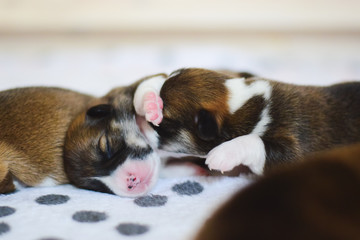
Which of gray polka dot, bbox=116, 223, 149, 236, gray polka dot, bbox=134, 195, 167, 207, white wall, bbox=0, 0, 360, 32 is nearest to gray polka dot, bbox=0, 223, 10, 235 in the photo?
gray polka dot, bbox=116, 223, 149, 236

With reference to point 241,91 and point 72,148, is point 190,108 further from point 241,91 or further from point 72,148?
point 72,148

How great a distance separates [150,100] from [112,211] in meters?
0.50

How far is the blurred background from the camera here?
3.54m

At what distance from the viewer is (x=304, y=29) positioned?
3.71 m

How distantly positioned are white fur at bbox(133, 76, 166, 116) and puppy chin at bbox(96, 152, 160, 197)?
244 millimetres

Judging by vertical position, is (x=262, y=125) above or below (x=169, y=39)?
below

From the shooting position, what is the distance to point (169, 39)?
149 inches

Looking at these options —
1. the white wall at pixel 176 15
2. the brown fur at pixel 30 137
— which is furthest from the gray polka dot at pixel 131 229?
the white wall at pixel 176 15

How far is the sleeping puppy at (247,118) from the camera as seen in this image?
1.91m

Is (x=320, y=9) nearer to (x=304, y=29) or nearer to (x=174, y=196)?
(x=304, y=29)

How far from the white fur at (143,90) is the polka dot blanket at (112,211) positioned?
1.13ft

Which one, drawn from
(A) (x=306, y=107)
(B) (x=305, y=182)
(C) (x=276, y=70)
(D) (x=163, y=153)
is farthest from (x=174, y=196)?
(C) (x=276, y=70)

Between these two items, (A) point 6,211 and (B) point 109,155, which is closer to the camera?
(A) point 6,211

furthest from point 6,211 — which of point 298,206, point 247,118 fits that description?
point 298,206
